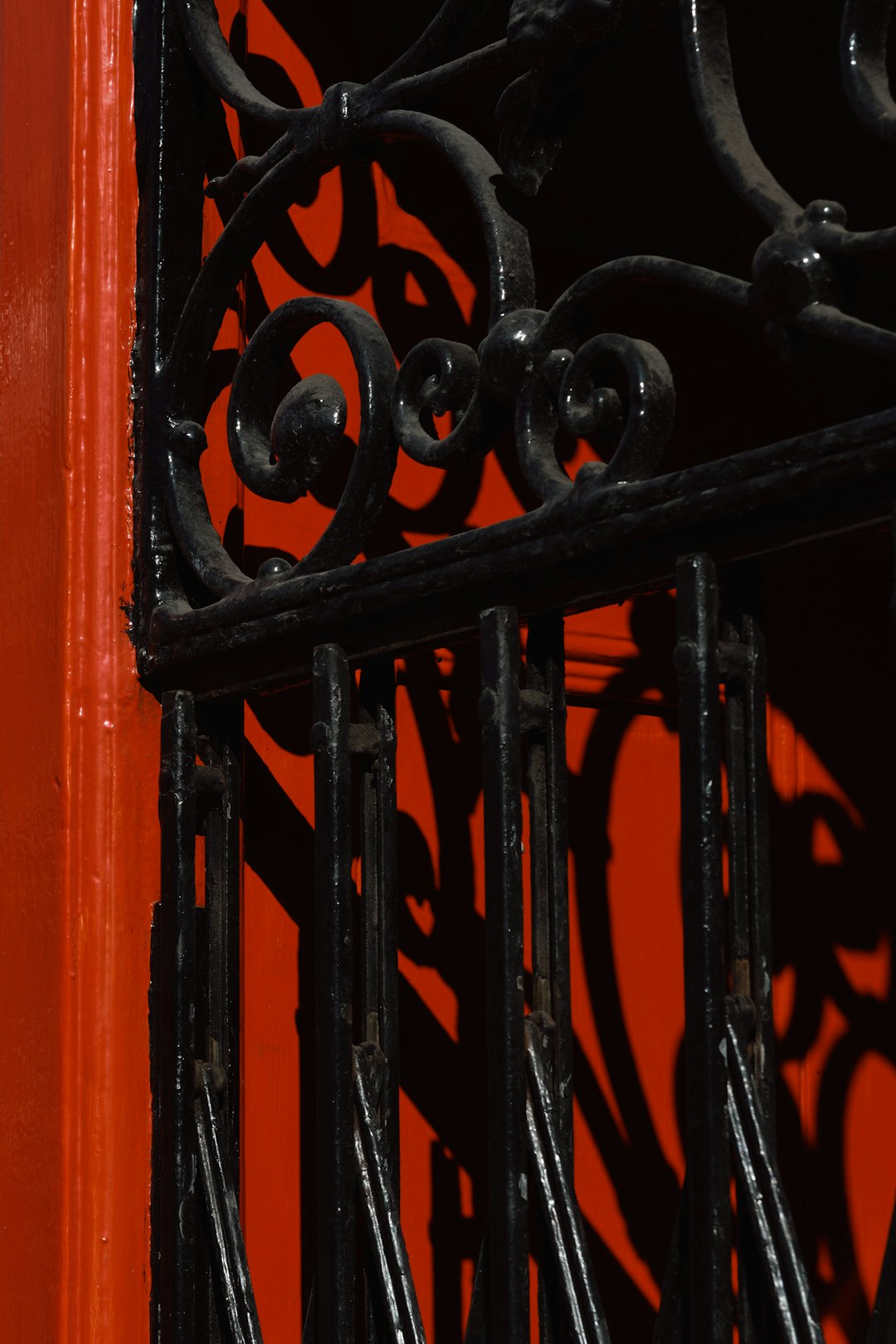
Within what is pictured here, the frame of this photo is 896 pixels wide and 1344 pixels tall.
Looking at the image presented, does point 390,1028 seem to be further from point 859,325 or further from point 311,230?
point 311,230

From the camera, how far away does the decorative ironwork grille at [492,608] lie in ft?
3.25

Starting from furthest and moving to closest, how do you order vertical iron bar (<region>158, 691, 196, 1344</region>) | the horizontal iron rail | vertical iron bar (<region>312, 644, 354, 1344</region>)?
vertical iron bar (<region>158, 691, 196, 1344</region>) → vertical iron bar (<region>312, 644, 354, 1344</region>) → the horizontal iron rail

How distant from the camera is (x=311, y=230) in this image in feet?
5.53

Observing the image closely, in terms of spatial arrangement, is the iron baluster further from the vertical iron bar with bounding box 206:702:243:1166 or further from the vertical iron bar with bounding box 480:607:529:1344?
the vertical iron bar with bounding box 480:607:529:1344

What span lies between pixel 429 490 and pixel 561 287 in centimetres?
38

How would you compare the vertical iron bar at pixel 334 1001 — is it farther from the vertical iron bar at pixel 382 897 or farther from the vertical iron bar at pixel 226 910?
the vertical iron bar at pixel 226 910

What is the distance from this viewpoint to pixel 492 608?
1.16m

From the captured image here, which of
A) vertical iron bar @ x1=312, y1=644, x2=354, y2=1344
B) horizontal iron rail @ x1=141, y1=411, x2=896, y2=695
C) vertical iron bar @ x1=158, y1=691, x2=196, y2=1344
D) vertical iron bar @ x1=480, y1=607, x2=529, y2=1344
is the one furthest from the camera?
vertical iron bar @ x1=158, y1=691, x2=196, y2=1344

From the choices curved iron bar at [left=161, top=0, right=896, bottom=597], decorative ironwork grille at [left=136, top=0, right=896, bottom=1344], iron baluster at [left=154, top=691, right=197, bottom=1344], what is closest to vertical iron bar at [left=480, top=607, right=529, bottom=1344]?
decorative ironwork grille at [left=136, top=0, right=896, bottom=1344]

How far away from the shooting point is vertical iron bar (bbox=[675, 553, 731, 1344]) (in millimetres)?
976

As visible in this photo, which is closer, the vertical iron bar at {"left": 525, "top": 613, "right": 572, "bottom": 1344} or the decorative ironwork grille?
the decorative ironwork grille

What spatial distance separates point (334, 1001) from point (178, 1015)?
21 centimetres

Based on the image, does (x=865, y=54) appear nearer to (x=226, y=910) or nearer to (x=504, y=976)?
(x=504, y=976)

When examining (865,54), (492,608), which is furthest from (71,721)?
(865,54)
